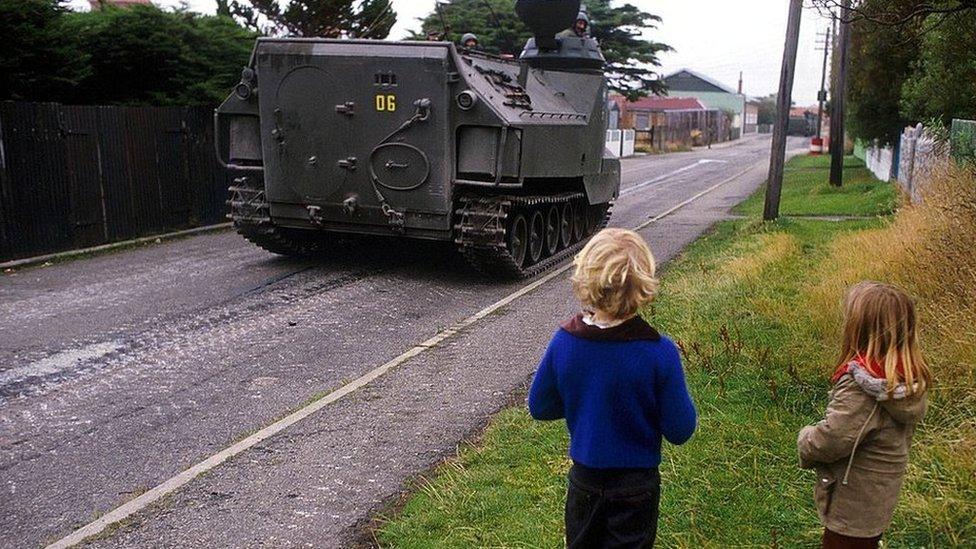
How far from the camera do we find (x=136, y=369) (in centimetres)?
713

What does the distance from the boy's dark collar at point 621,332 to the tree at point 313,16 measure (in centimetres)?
2042

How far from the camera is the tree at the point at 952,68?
9406mm

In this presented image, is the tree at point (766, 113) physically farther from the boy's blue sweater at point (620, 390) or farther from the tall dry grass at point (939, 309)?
the boy's blue sweater at point (620, 390)

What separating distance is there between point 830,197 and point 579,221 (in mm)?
9101

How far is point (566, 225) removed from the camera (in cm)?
1371

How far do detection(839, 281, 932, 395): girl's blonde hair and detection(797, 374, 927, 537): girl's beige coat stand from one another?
0.07 metres

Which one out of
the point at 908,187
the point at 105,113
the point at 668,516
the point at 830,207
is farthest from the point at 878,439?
the point at 830,207

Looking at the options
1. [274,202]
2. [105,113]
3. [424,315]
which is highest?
[105,113]

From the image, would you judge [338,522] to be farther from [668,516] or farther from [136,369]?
[136,369]

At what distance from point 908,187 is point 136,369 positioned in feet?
45.4

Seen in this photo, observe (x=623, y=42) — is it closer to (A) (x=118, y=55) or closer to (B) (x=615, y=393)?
(A) (x=118, y=55)

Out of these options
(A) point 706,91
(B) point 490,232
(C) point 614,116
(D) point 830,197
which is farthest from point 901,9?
(A) point 706,91

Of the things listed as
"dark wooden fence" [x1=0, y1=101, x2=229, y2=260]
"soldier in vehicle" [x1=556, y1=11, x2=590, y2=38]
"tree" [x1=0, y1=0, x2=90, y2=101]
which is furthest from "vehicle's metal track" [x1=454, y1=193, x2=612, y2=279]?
"tree" [x1=0, y1=0, x2=90, y2=101]

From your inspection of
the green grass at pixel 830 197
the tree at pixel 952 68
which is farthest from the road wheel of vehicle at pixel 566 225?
the green grass at pixel 830 197
